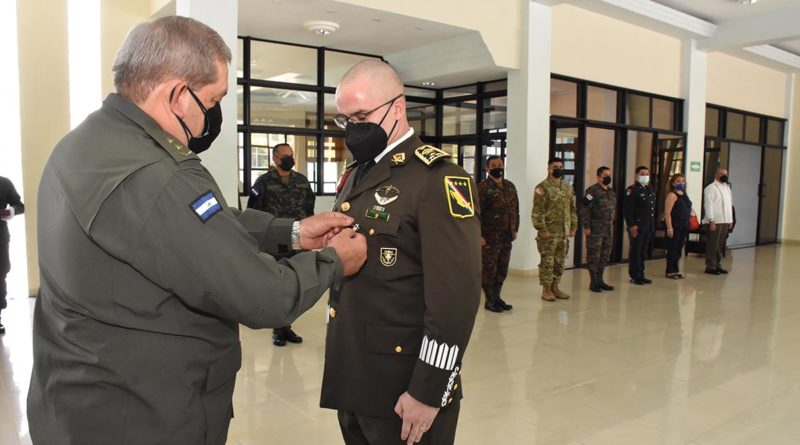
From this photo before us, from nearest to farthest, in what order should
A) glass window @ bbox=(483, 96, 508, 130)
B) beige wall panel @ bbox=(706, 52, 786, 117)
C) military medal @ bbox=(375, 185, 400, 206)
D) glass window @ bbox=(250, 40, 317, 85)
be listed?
1. military medal @ bbox=(375, 185, 400, 206)
2. glass window @ bbox=(250, 40, 317, 85)
3. glass window @ bbox=(483, 96, 508, 130)
4. beige wall panel @ bbox=(706, 52, 786, 117)

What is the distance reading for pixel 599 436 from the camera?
3049 mm

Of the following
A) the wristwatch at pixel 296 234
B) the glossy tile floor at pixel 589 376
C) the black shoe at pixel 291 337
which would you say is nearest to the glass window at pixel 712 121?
the glossy tile floor at pixel 589 376

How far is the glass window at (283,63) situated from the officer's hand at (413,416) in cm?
717

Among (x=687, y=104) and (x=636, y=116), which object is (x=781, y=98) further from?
(x=636, y=116)

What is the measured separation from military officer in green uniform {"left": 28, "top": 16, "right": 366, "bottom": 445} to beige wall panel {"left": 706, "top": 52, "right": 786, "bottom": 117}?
1173 cm

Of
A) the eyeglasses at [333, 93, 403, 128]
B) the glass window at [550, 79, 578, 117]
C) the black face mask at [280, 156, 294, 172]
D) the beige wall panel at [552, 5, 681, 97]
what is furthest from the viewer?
the glass window at [550, 79, 578, 117]

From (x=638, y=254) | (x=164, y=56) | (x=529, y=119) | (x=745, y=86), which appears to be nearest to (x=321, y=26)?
(x=529, y=119)

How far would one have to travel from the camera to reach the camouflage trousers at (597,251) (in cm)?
717

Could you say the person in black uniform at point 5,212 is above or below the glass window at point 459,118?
below

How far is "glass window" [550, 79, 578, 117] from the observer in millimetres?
8500

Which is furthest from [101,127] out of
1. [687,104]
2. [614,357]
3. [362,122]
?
[687,104]

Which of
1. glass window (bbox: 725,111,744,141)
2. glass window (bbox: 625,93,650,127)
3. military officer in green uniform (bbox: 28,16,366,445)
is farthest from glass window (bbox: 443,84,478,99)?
military officer in green uniform (bbox: 28,16,366,445)

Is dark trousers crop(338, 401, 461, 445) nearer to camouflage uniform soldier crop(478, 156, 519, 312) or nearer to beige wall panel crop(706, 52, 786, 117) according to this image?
camouflage uniform soldier crop(478, 156, 519, 312)

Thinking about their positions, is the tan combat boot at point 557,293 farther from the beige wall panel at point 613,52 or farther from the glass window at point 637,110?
the glass window at point 637,110
